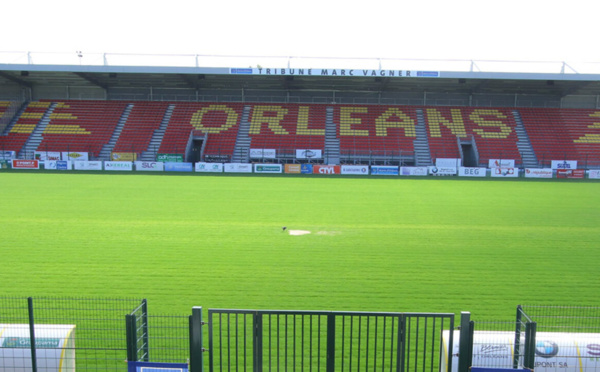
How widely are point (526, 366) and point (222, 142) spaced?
123ft

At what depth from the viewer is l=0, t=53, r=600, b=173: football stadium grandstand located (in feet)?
125

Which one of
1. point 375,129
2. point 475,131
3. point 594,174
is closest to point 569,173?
point 594,174

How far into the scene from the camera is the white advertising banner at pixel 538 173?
1332 inches

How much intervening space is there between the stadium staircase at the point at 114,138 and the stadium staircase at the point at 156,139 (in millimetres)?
3424

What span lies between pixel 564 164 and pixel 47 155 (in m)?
45.8

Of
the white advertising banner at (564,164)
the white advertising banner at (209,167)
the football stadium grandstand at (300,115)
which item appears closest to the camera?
the white advertising banner at (209,167)

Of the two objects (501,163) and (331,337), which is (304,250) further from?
(501,163)

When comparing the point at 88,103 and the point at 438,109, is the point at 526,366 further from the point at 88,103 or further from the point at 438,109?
the point at 88,103

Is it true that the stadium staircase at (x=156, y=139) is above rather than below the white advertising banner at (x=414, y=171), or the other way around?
above

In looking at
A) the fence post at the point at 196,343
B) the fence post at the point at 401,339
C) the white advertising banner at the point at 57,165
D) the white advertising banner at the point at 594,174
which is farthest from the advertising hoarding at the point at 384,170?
the fence post at the point at 196,343

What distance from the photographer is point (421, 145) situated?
39.9m

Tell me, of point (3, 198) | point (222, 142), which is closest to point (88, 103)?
point (222, 142)

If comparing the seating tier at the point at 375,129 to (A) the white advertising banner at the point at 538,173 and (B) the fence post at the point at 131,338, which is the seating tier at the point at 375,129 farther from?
(B) the fence post at the point at 131,338

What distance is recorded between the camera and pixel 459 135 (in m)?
40.8
